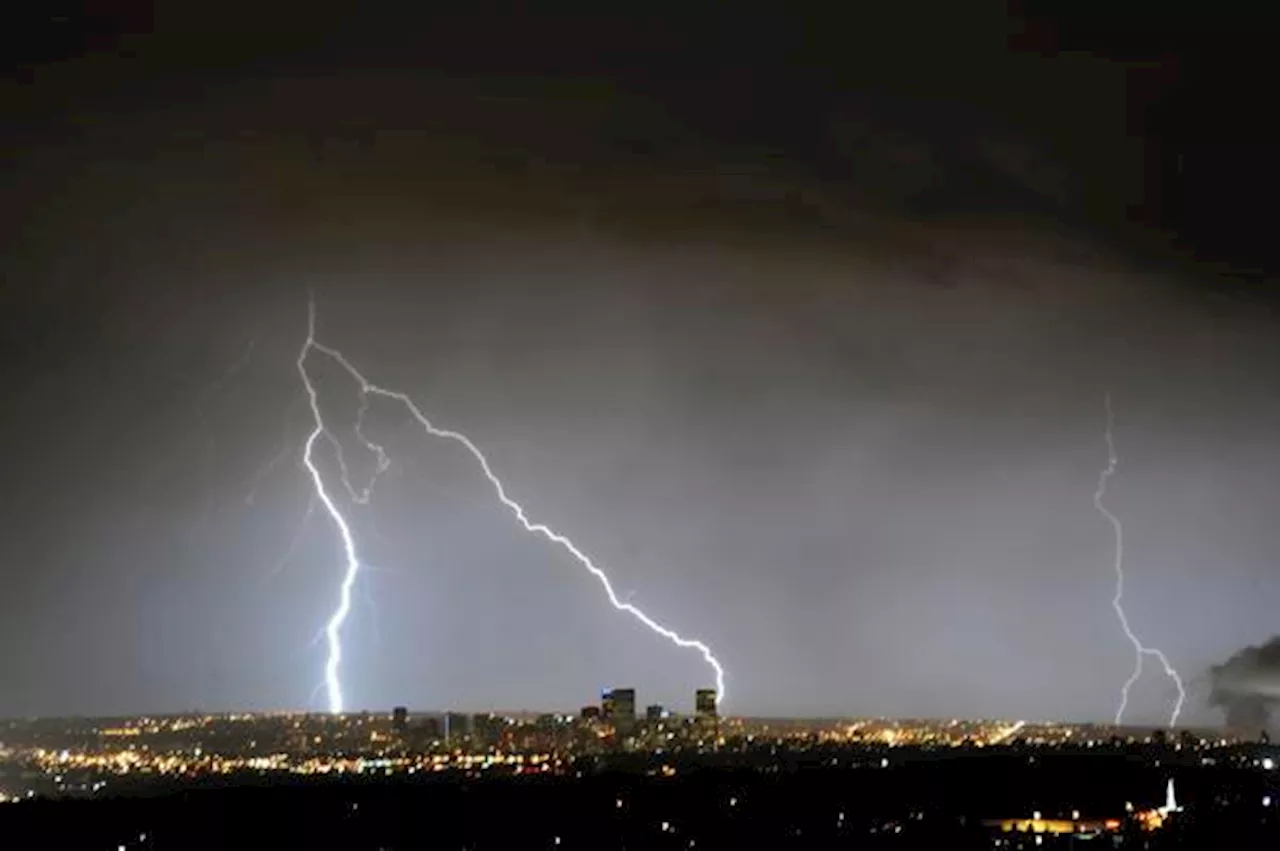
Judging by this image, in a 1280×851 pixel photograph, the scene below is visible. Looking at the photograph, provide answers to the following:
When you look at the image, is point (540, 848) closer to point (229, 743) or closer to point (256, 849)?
point (256, 849)

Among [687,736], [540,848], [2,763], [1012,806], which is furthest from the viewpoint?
[687,736]

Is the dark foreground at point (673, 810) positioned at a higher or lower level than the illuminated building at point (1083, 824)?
higher

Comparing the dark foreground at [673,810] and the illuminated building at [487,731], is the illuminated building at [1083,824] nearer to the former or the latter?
the dark foreground at [673,810]

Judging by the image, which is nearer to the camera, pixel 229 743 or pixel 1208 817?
pixel 1208 817

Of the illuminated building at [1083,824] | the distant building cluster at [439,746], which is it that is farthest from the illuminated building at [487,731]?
the illuminated building at [1083,824]

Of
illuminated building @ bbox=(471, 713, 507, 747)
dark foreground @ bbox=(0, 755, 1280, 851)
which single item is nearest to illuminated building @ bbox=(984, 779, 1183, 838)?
dark foreground @ bbox=(0, 755, 1280, 851)

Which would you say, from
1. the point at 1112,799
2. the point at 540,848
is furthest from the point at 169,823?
the point at 1112,799

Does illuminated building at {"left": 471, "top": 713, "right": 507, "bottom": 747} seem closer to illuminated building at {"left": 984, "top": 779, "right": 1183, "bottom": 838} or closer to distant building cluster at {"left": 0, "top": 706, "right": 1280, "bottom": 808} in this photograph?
distant building cluster at {"left": 0, "top": 706, "right": 1280, "bottom": 808}

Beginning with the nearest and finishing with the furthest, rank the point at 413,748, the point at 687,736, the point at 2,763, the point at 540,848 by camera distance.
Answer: the point at 540,848 → the point at 2,763 → the point at 413,748 → the point at 687,736

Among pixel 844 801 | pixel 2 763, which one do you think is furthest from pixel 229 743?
pixel 844 801
